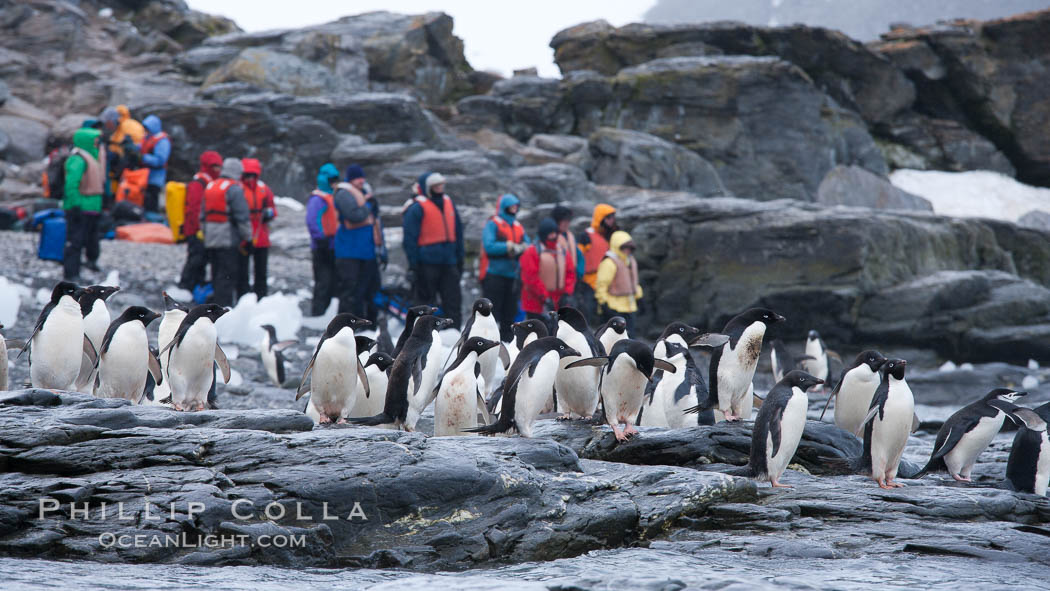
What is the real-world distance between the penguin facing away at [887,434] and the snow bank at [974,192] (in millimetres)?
22870

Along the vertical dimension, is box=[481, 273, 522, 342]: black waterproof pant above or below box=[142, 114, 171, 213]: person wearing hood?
below

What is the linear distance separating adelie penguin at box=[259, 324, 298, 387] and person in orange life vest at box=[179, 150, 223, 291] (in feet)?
7.32

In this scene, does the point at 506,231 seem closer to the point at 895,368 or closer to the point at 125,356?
the point at 125,356

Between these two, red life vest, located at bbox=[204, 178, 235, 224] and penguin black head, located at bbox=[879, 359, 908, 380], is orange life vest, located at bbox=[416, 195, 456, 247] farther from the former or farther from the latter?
penguin black head, located at bbox=[879, 359, 908, 380]

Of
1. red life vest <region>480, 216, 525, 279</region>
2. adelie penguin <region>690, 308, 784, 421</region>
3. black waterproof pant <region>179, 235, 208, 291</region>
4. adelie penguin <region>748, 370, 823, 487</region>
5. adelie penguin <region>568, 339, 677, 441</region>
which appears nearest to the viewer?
adelie penguin <region>748, 370, 823, 487</region>

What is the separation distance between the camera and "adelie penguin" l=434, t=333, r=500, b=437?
6734 mm

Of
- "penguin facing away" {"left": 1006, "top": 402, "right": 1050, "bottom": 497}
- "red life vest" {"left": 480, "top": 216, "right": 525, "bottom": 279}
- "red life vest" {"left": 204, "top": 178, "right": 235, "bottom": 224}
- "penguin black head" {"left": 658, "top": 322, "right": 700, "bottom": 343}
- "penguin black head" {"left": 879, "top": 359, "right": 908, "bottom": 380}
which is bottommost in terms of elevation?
"penguin facing away" {"left": 1006, "top": 402, "right": 1050, "bottom": 497}

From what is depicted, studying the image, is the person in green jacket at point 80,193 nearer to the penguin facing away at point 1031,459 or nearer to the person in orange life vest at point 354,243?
the person in orange life vest at point 354,243

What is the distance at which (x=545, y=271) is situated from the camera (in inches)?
430

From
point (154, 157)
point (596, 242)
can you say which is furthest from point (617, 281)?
point (154, 157)

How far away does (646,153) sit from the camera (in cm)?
2300

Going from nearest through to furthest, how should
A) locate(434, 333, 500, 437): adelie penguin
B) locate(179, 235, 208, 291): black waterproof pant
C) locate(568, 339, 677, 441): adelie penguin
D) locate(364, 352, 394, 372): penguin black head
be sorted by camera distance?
locate(568, 339, 677, 441): adelie penguin → locate(434, 333, 500, 437): adelie penguin → locate(364, 352, 394, 372): penguin black head → locate(179, 235, 208, 291): black waterproof pant

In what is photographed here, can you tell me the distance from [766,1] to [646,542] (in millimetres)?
47954

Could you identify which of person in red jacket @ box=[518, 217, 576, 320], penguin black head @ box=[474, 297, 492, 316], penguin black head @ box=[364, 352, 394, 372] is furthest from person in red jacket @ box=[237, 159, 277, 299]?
penguin black head @ box=[364, 352, 394, 372]
